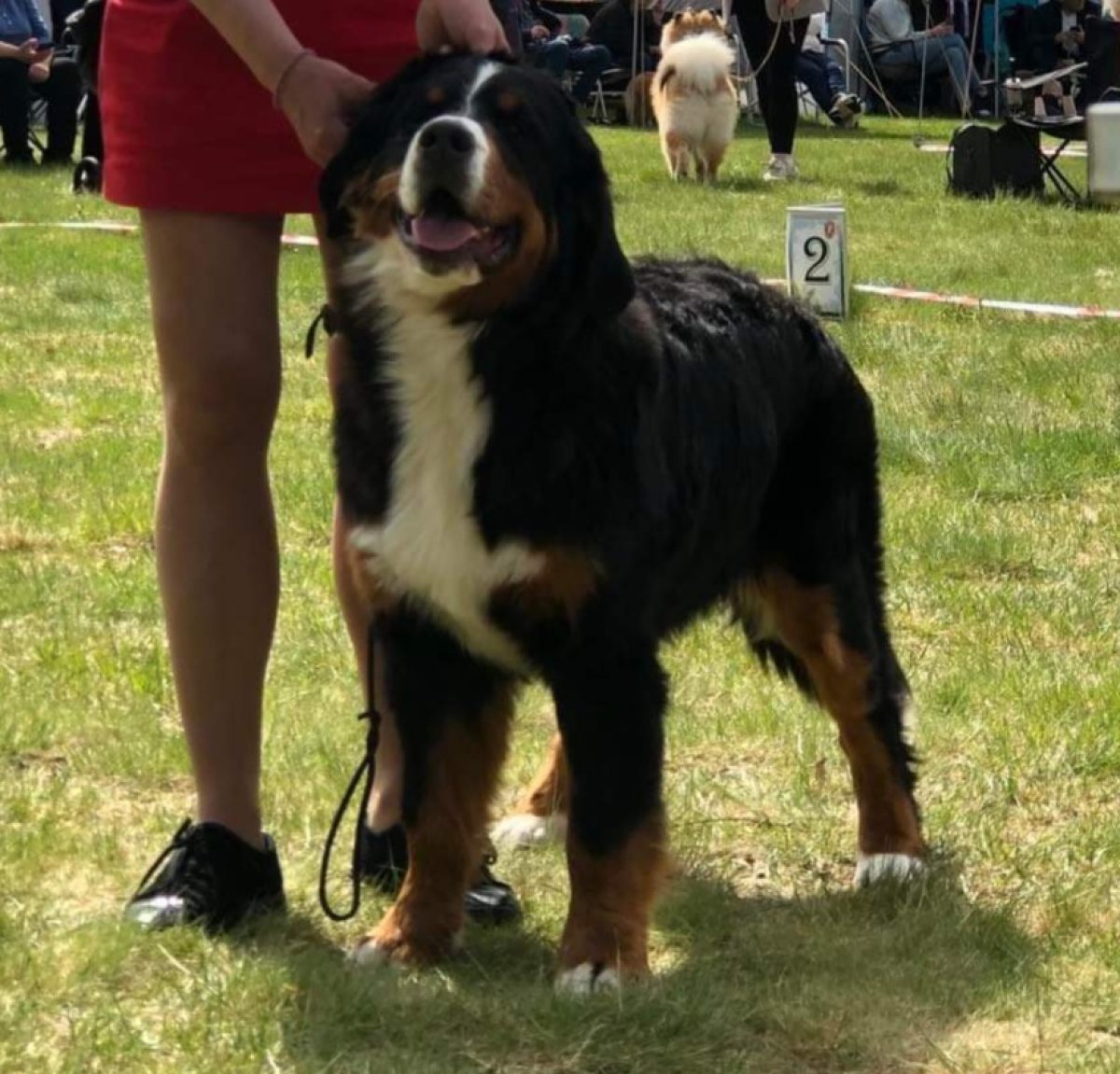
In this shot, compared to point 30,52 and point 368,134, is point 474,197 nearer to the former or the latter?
point 368,134

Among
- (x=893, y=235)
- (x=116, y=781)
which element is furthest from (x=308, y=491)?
(x=893, y=235)

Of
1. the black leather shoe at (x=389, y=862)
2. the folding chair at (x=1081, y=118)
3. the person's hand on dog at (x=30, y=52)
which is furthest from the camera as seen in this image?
the person's hand on dog at (x=30, y=52)

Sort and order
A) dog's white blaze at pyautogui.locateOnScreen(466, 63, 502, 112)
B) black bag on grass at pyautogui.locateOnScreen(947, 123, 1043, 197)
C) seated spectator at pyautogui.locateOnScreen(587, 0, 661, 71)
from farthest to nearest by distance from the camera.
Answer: seated spectator at pyautogui.locateOnScreen(587, 0, 661, 71)
black bag on grass at pyautogui.locateOnScreen(947, 123, 1043, 197)
dog's white blaze at pyautogui.locateOnScreen(466, 63, 502, 112)

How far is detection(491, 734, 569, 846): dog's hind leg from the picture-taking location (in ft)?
13.4

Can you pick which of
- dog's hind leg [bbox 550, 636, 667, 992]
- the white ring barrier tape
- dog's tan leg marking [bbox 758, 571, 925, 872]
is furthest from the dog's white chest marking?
the white ring barrier tape

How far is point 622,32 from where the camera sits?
926 inches

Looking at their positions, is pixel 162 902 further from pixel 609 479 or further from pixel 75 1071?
pixel 609 479

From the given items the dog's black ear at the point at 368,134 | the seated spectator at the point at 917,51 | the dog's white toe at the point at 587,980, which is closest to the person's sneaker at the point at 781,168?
the seated spectator at the point at 917,51

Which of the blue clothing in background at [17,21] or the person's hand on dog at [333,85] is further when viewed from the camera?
the blue clothing in background at [17,21]

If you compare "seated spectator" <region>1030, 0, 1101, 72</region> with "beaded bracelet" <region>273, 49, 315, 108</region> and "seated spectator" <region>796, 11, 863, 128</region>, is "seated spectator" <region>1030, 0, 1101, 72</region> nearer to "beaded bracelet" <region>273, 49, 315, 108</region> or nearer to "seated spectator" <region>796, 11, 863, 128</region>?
"seated spectator" <region>796, 11, 863, 128</region>

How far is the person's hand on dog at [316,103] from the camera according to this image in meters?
3.21

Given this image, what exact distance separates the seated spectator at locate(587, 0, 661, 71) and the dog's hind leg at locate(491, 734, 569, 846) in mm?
19902

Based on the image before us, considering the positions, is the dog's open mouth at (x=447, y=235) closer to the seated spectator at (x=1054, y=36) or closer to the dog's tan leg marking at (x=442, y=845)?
the dog's tan leg marking at (x=442, y=845)

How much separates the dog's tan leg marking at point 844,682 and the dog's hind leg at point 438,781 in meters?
0.72
